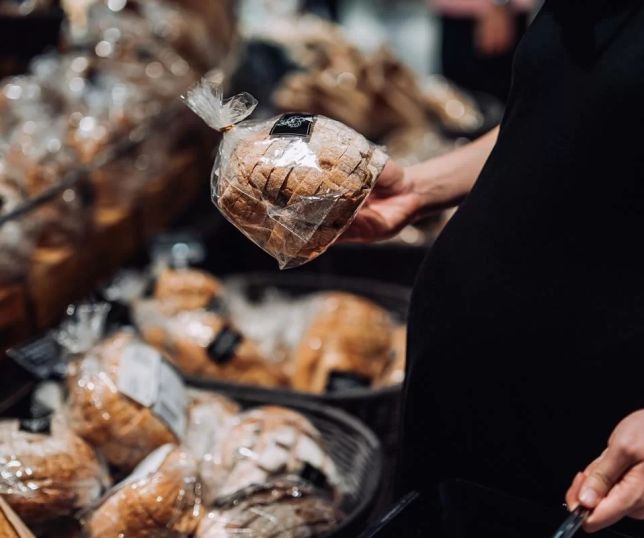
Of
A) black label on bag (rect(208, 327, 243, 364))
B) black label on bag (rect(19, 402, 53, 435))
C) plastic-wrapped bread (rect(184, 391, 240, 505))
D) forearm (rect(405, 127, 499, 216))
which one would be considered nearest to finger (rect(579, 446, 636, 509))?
forearm (rect(405, 127, 499, 216))

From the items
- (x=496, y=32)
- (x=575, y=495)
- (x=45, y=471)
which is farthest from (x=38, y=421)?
(x=496, y=32)

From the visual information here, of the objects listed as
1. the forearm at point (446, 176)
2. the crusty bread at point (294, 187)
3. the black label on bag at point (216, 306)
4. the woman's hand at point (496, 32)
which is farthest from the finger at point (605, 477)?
the woman's hand at point (496, 32)

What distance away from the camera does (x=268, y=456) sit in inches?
50.9

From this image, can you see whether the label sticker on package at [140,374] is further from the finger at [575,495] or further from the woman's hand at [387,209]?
the finger at [575,495]

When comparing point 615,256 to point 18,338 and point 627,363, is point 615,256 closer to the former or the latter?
point 627,363

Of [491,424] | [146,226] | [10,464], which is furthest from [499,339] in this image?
[146,226]

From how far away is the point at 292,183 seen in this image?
97 centimetres

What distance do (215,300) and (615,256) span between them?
1.14 m

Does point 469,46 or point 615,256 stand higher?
point 615,256

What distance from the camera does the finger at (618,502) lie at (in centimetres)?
79

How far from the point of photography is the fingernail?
80 centimetres

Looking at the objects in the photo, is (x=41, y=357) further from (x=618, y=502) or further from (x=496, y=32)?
(x=496, y=32)

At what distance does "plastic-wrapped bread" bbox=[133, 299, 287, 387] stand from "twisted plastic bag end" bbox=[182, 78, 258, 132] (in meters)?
0.76

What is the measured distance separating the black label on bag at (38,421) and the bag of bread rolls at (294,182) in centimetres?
47
